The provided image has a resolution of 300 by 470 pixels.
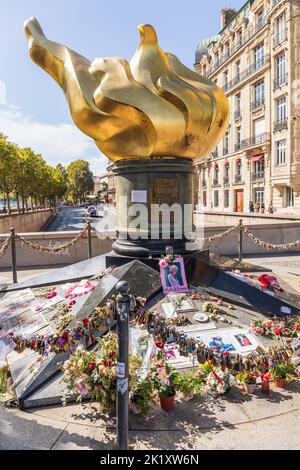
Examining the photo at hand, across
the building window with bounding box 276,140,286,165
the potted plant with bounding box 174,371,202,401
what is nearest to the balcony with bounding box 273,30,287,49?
the building window with bounding box 276,140,286,165

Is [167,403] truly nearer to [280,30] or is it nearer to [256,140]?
[280,30]

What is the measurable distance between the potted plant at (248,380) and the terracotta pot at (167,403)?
80 centimetres

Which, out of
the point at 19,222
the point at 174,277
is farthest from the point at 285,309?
the point at 19,222

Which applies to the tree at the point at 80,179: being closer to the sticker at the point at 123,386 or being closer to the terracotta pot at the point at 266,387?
the terracotta pot at the point at 266,387

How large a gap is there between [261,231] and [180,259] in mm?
7722

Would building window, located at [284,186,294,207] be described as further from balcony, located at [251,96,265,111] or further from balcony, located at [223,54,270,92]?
balcony, located at [223,54,270,92]

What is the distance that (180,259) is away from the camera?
601cm

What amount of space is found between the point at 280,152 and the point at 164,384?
1209 inches

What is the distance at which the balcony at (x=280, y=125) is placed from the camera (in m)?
29.2

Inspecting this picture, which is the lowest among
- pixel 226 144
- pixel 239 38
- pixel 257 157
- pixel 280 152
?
pixel 280 152

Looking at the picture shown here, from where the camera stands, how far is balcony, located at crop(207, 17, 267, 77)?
33.6 meters

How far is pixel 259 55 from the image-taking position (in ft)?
113

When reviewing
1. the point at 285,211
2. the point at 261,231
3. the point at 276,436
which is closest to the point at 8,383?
the point at 276,436
